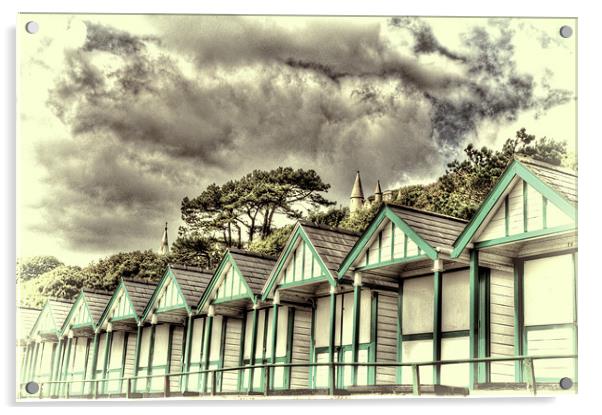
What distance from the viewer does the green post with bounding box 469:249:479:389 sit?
452 inches

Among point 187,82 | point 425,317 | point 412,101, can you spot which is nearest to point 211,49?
point 187,82

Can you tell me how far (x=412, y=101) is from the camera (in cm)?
1248

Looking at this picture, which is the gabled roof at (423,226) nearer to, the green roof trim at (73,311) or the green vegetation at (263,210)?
the green vegetation at (263,210)

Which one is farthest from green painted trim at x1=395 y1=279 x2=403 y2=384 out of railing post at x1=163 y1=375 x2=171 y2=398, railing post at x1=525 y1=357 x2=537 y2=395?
railing post at x1=163 y1=375 x2=171 y2=398

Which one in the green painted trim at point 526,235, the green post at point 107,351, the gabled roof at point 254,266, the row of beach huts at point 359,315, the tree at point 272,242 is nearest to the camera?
the green painted trim at point 526,235

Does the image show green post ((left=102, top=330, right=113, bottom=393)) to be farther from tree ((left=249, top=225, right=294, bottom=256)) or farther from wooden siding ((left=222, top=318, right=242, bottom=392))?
tree ((left=249, top=225, right=294, bottom=256))

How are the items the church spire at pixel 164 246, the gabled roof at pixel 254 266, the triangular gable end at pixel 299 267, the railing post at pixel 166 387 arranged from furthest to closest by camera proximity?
1. the gabled roof at pixel 254 266
2. the triangular gable end at pixel 299 267
3. the church spire at pixel 164 246
4. the railing post at pixel 166 387

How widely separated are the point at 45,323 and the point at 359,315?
12.3ft

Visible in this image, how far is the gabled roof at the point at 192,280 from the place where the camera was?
14406 mm

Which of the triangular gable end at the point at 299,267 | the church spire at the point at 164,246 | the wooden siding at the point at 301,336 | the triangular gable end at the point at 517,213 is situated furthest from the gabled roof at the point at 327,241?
the triangular gable end at the point at 517,213

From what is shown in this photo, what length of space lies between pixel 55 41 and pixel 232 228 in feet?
10.8

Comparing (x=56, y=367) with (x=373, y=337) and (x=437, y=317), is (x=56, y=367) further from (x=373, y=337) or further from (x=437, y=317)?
(x=437, y=317)

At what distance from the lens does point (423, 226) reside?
40.8ft

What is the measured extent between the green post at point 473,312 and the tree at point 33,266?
4678 millimetres
